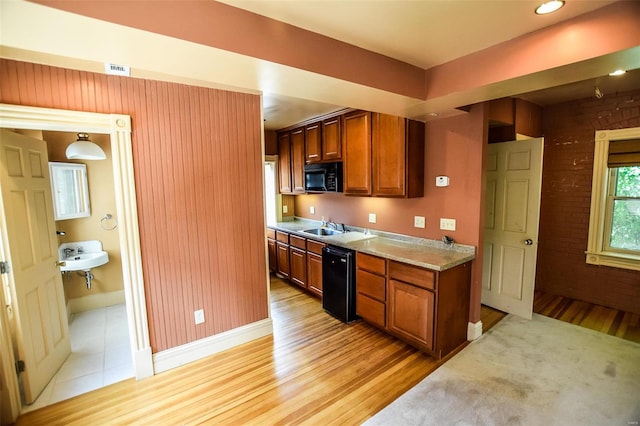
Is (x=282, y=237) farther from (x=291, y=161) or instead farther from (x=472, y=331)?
(x=472, y=331)

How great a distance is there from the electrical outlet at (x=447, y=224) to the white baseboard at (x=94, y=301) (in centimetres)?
432

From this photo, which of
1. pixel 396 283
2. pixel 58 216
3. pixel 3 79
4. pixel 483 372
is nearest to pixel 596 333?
pixel 483 372

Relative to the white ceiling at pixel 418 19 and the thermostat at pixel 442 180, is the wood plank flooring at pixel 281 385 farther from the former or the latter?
the white ceiling at pixel 418 19

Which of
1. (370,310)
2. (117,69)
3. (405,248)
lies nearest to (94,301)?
(117,69)

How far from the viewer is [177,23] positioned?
4.56 ft

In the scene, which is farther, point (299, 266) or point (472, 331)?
point (299, 266)

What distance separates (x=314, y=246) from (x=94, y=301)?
306 cm

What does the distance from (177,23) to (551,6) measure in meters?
1.94

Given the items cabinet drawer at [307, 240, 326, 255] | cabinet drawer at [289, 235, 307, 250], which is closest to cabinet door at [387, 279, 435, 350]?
cabinet drawer at [307, 240, 326, 255]

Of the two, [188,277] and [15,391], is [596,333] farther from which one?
[15,391]

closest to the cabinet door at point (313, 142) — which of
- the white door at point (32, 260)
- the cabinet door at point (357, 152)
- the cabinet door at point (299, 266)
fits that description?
the cabinet door at point (357, 152)

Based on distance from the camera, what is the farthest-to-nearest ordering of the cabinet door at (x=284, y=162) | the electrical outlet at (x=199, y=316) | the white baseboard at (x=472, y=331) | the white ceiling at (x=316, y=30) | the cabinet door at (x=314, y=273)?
the cabinet door at (x=284, y=162)
the cabinet door at (x=314, y=273)
the white baseboard at (x=472, y=331)
the electrical outlet at (x=199, y=316)
the white ceiling at (x=316, y=30)

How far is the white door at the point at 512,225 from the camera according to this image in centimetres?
324

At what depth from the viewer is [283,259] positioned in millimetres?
4629
